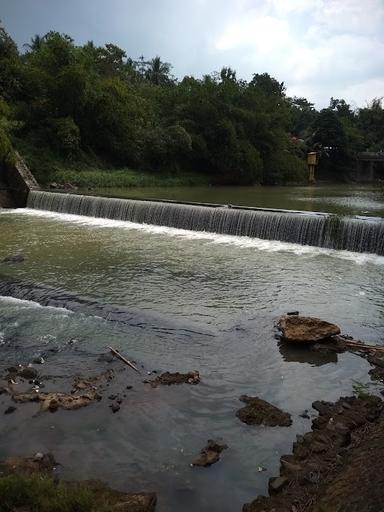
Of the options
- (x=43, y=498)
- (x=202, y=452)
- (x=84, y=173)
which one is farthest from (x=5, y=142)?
(x=43, y=498)

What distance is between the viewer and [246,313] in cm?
736

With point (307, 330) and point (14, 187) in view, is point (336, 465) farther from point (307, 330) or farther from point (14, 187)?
point (14, 187)

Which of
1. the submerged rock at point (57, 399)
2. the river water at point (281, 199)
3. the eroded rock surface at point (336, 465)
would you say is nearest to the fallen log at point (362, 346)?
the eroded rock surface at point (336, 465)

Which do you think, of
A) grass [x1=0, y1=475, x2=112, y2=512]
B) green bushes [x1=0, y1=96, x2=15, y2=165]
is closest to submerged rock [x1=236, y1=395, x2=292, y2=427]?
grass [x1=0, y1=475, x2=112, y2=512]

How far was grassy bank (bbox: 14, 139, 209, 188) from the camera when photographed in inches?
933

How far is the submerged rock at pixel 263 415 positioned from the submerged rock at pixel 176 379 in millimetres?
725

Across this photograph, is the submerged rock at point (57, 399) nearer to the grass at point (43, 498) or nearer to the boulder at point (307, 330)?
the grass at point (43, 498)

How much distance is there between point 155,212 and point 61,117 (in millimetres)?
14207

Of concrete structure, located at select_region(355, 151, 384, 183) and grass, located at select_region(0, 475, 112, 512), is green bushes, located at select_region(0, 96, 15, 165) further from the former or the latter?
concrete structure, located at select_region(355, 151, 384, 183)

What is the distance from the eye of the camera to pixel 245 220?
13805 millimetres

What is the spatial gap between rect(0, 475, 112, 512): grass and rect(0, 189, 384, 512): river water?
1.75ft

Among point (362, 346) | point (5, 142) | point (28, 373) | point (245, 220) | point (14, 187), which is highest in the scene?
point (5, 142)

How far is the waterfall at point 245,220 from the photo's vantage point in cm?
1215

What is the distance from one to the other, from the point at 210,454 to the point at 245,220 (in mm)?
10214
